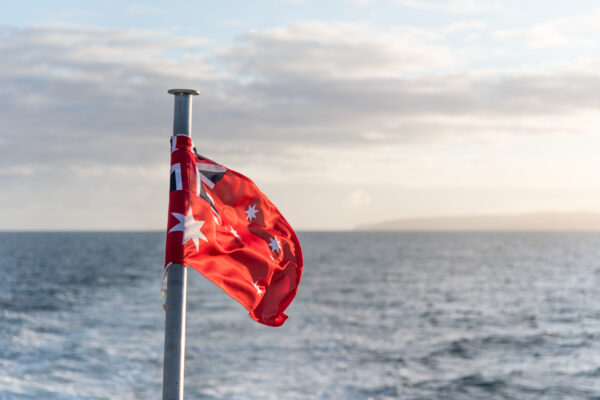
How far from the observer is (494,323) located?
125 feet

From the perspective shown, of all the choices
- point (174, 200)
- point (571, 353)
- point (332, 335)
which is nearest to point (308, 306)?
point (332, 335)

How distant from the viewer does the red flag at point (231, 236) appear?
7.42 metres

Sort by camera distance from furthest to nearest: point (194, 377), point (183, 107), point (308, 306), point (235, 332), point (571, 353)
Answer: point (308, 306), point (235, 332), point (571, 353), point (194, 377), point (183, 107)

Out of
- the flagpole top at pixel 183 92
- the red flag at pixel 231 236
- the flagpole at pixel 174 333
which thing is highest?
the flagpole top at pixel 183 92

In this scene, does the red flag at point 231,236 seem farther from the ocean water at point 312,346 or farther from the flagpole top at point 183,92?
the ocean water at point 312,346

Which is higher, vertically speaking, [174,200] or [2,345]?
[174,200]

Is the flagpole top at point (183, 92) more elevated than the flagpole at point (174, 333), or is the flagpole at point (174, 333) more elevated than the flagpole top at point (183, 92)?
the flagpole top at point (183, 92)

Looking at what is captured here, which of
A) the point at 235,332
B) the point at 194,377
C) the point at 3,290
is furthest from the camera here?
the point at 3,290

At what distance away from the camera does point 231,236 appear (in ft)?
26.9

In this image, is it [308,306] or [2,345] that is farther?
[308,306]

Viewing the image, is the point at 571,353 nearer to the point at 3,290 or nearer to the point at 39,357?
the point at 39,357

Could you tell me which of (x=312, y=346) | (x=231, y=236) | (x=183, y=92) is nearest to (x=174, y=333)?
(x=231, y=236)

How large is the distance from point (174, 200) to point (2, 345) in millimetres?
22797

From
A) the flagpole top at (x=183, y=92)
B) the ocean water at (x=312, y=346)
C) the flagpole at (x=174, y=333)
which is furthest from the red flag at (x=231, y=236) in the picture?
the ocean water at (x=312, y=346)
